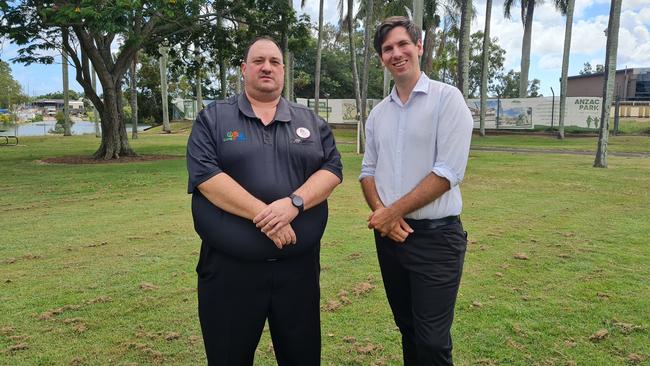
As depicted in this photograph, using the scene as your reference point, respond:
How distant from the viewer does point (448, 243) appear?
2584 millimetres

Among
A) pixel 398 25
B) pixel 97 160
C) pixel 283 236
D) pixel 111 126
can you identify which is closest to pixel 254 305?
pixel 283 236

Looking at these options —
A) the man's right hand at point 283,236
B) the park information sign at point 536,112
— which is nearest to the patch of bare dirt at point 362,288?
the man's right hand at point 283,236

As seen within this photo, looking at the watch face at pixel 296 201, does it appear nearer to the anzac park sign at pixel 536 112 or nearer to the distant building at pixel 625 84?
the anzac park sign at pixel 536 112

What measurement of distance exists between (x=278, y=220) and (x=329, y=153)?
1.71 feet

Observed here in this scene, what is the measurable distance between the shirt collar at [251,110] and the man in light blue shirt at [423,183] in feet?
1.70

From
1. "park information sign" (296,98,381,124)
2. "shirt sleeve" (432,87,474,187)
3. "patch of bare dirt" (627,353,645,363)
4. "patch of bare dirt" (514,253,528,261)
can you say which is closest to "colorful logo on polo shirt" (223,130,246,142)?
"shirt sleeve" (432,87,474,187)

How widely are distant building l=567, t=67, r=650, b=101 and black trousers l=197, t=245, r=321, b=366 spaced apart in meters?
43.2

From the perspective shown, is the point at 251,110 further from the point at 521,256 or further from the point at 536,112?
the point at 536,112

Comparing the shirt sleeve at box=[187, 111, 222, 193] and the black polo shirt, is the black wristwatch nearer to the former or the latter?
the black polo shirt

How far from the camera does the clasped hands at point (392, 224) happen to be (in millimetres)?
2578

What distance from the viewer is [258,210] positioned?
241 cm

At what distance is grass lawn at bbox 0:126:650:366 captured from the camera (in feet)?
11.8

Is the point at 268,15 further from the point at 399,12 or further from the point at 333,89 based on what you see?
the point at 333,89

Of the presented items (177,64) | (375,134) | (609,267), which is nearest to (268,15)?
(177,64)
